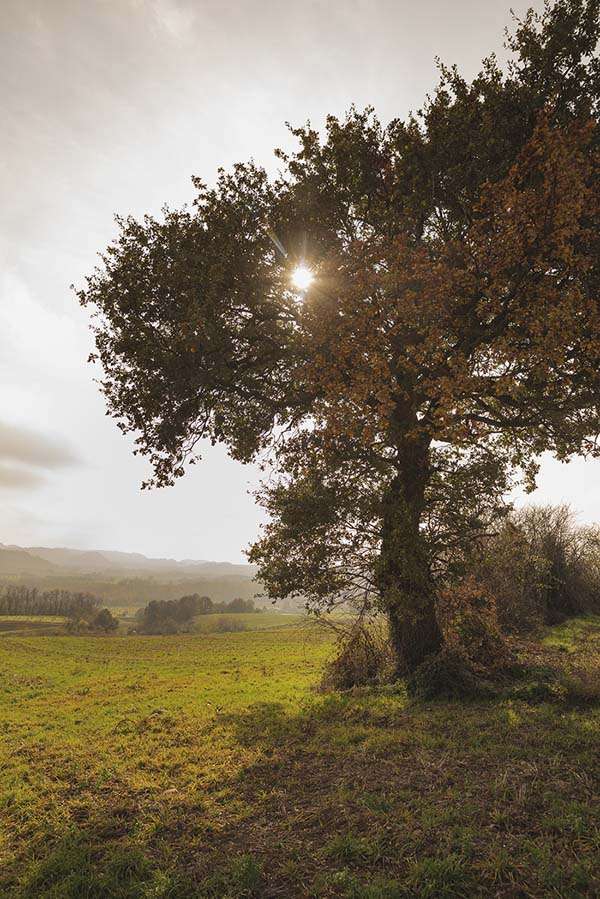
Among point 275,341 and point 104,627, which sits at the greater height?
point 275,341

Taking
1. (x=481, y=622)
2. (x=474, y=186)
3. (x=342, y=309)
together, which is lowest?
(x=481, y=622)

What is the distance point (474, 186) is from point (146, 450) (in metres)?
12.1

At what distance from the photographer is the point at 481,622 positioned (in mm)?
14445

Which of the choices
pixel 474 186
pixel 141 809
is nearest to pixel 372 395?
pixel 474 186

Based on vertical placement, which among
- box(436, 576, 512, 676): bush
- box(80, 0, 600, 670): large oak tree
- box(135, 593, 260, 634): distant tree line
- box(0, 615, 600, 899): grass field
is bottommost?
box(135, 593, 260, 634): distant tree line

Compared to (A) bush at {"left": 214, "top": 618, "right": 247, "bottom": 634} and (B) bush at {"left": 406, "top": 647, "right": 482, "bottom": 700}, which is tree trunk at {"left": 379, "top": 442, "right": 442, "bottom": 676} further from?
(A) bush at {"left": 214, "top": 618, "right": 247, "bottom": 634}

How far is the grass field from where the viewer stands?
221 inches

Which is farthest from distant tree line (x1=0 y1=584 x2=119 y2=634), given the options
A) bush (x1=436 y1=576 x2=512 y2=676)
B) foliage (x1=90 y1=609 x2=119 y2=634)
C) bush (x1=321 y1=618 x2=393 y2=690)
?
bush (x1=436 y1=576 x2=512 y2=676)

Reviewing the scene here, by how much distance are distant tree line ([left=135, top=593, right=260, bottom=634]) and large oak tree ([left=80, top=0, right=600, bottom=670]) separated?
7269 cm

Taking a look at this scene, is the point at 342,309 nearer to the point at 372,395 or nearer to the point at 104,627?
the point at 372,395

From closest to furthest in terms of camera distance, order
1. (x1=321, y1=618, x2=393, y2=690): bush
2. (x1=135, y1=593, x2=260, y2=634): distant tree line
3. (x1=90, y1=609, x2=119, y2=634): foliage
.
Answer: (x1=321, y1=618, x2=393, y2=690): bush → (x1=90, y1=609, x2=119, y2=634): foliage → (x1=135, y1=593, x2=260, y2=634): distant tree line

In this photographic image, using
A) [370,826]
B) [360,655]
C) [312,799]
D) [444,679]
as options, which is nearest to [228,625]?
[360,655]

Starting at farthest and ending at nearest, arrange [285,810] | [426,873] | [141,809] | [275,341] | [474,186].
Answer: [275,341] < [474,186] < [141,809] < [285,810] < [426,873]

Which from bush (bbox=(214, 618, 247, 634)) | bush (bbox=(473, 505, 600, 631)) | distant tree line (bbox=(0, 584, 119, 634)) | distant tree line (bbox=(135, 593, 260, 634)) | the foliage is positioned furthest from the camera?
distant tree line (bbox=(0, 584, 119, 634))
